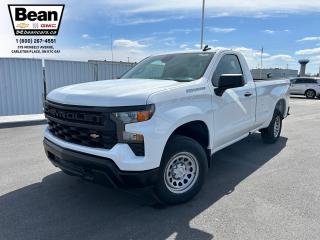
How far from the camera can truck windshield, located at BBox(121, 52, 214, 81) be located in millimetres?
4137

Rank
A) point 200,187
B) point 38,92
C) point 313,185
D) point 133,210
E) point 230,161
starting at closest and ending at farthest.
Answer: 1. point 133,210
2. point 200,187
3. point 313,185
4. point 230,161
5. point 38,92

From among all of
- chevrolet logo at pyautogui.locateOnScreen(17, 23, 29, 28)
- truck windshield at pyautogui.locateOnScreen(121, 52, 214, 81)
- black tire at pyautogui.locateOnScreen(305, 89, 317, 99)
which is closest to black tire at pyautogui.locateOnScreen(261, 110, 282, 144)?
truck windshield at pyautogui.locateOnScreen(121, 52, 214, 81)

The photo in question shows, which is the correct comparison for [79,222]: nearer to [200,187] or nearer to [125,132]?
[125,132]

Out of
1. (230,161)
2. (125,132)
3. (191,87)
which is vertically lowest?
(230,161)

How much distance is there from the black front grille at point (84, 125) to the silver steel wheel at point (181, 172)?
2.77ft

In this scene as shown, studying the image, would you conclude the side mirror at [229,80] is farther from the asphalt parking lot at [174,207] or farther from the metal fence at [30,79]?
the metal fence at [30,79]

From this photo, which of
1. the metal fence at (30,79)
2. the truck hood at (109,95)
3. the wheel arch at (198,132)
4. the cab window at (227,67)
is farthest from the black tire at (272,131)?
the metal fence at (30,79)

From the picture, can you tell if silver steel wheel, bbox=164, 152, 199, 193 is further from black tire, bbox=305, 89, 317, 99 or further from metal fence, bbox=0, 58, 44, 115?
→ black tire, bbox=305, 89, 317, 99

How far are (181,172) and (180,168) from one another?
0.06 meters

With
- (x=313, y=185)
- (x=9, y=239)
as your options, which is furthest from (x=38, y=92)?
(x=313, y=185)

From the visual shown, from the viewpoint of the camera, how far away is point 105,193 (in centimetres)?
400

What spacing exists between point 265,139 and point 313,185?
2.44 metres

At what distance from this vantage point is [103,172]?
3047 mm

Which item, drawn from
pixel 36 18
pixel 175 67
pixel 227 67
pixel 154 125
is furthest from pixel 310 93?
pixel 154 125
